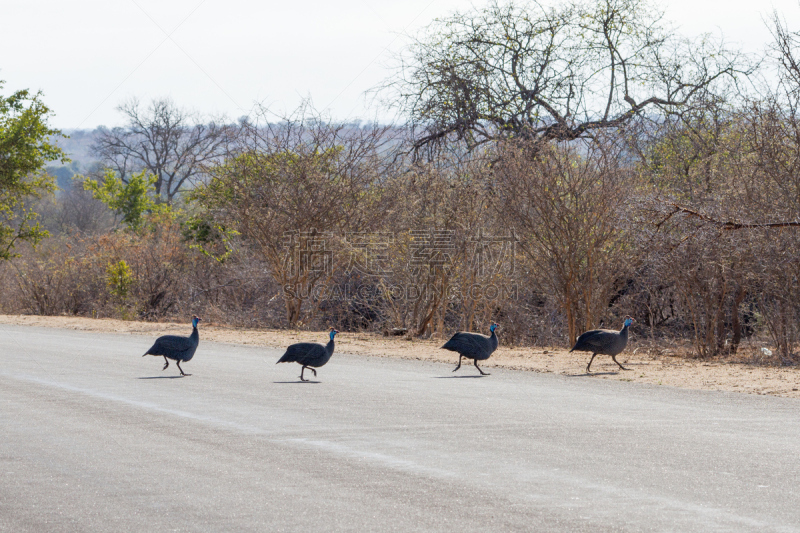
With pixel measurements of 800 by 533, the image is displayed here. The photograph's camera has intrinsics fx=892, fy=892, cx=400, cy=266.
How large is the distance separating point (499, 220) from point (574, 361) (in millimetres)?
5580

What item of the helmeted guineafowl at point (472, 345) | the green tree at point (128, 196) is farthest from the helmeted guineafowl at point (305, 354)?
the green tree at point (128, 196)

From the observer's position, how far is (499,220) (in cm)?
2134

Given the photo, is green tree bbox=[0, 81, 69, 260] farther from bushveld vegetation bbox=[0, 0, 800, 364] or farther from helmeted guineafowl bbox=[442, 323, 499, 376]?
helmeted guineafowl bbox=[442, 323, 499, 376]

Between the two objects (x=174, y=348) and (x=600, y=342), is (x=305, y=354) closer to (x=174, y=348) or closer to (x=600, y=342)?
(x=174, y=348)

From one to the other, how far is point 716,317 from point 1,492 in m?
16.5

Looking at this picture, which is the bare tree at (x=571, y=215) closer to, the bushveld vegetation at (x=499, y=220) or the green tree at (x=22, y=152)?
the bushveld vegetation at (x=499, y=220)

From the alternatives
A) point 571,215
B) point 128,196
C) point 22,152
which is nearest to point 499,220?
point 571,215

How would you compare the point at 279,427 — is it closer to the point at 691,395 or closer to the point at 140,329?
the point at 691,395

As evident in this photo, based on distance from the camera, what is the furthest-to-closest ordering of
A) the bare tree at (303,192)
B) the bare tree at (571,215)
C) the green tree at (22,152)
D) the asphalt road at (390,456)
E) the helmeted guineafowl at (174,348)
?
1. the green tree at (22,152)
2. the bare tree at (303,192)
3. the bare tree at (571,215)
4. the helmeted guineafowl at (174,348)
5. the asphalt road at (390,456)

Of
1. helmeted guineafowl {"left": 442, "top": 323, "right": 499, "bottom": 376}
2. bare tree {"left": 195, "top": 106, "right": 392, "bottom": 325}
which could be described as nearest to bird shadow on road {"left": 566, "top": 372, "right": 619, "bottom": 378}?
helmeted guineafowl {"left": 442, "top": 323, "right": 499, "bottom": 376}

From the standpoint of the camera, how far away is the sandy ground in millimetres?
13430

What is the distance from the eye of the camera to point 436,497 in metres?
6.04

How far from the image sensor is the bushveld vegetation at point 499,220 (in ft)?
59.9

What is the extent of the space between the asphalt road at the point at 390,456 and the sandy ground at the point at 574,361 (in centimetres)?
131
